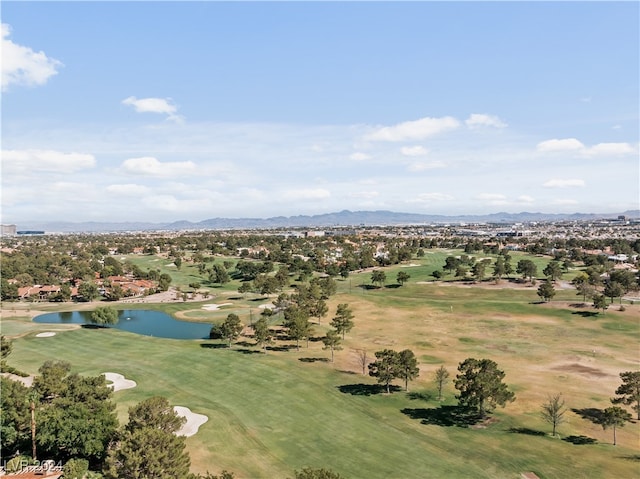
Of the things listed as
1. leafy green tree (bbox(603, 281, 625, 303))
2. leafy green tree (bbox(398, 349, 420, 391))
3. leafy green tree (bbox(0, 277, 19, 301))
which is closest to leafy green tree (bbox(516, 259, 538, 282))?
leafy green tree (bbox(603, 281, 625, 303))

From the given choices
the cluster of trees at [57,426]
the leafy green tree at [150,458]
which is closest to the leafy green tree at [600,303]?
the leafy green tree at [150,458]

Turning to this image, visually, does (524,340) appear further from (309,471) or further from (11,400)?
(11,400)

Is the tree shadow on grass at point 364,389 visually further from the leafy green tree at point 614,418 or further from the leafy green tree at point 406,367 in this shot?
the leafy green tree at point 614,418

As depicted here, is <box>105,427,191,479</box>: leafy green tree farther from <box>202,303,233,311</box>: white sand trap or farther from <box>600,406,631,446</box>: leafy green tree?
<box>202,303,233,311</box>: white sand trap

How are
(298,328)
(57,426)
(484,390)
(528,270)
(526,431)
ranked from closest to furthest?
(57,426)
(526,431)
(484,390)
(298,328)
(528,270)

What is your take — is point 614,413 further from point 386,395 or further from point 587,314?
point 587,314

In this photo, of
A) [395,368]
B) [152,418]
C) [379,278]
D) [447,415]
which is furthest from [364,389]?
[379,278]
